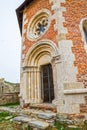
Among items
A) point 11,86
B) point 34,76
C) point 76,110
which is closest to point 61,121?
point 76,110

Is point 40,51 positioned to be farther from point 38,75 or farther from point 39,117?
point 39,117

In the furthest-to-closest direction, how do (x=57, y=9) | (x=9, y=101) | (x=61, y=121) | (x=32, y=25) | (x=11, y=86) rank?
(x=11, y=86), (x=9, y=101), (x=32, y=25), (x=57, y=9), (x=61, y=121)

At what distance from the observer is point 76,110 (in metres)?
5.74

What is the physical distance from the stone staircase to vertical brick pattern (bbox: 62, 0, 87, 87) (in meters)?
1.87

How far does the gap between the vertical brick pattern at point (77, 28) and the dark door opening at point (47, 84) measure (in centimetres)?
184

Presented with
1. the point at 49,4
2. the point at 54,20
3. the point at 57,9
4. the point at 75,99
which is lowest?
the point at 75,99

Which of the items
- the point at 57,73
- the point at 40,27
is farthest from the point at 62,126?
the point at 40,27

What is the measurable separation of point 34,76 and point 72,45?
2813 mm

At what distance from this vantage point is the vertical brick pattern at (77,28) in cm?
641

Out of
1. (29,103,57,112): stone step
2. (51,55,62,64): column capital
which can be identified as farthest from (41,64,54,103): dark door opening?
(51,55,62,64): column capital

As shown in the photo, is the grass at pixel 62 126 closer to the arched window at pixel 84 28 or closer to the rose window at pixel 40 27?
the arched window at pixel 84 28

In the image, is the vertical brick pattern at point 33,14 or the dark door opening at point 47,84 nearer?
the vertical brick pattern at point 33,14

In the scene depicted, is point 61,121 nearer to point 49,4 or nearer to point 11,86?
point 49,4

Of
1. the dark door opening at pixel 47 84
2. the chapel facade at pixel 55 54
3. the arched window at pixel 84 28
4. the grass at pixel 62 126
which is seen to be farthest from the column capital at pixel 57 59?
the grass at pixel 62 126
